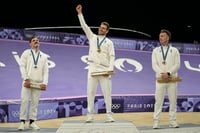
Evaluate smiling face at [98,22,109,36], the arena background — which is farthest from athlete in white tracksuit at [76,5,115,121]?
the arena background

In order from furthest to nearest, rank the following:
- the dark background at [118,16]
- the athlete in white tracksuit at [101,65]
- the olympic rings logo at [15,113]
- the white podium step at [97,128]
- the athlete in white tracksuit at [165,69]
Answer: the dark background at [118,16]
the olympic rings logo at [15,113]
the athlete in white tracksuit at [165,69]
the athlete in white tracksuit at [101,65]
the white podium step at [97,128]

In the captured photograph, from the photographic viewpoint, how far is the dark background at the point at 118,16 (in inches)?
398

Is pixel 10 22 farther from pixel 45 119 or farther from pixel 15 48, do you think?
pixel 45 119

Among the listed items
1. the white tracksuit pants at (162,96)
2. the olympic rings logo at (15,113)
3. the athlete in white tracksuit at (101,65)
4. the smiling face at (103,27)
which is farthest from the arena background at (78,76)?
the white tracksuit pants at (162,96)

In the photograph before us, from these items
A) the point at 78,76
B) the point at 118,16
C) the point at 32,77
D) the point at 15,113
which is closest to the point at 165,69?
the point at 32,77

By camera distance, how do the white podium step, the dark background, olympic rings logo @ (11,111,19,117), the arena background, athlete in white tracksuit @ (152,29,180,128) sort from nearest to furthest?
the white podium step, athlete in white tracksuit @ (152,29,180,128), olympic rings logo @ (11,111,19,117), the arena background, the dark background

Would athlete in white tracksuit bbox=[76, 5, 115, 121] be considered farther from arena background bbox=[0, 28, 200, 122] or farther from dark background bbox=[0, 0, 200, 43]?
dark background bbox=[0, 0, 200, 43]

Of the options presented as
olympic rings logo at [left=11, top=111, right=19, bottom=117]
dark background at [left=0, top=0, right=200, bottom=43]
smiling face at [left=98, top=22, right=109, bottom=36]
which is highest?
dark background at [left=0, top=0, right=200, bottom=43]

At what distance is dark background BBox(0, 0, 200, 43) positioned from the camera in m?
10.1

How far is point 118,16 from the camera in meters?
11.1

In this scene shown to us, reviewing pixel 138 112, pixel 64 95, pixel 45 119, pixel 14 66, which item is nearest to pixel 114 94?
pixel 138 112

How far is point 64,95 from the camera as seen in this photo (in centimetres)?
697

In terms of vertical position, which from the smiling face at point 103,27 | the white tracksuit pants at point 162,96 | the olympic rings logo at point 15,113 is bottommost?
the olympic rings logo at point 15,113

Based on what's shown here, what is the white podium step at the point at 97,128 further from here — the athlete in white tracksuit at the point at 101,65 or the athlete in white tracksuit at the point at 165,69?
the athlete in white tracksuit at the point at 165,69
